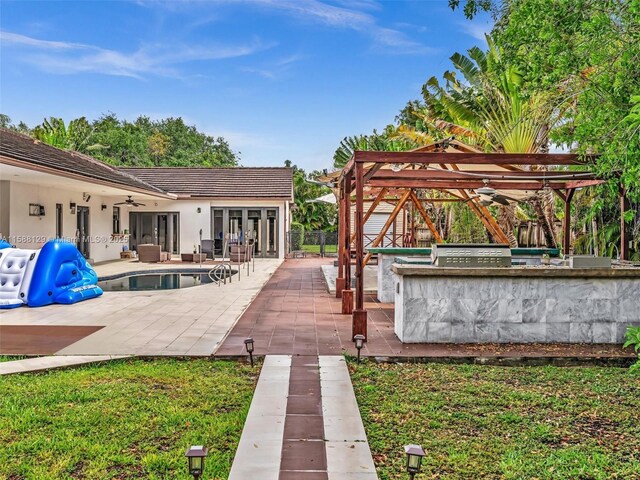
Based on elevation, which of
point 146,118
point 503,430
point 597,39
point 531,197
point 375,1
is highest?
point 146,118

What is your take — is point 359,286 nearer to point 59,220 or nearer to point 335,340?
point 335,340

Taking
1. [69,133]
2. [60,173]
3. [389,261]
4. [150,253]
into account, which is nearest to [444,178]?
[389,261]

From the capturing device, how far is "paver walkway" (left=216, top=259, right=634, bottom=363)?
6141 millimetres

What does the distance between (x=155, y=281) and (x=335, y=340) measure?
33.0 feet

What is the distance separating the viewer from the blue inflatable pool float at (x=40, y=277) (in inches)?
368

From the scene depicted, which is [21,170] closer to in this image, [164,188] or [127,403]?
[127,403]

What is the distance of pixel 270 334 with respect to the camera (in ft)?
23.5

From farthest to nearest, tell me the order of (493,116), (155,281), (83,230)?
(83,230), (155,281), (493,116)

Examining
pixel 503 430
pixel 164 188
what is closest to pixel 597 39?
pixel 503 430

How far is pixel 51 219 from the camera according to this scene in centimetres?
1588

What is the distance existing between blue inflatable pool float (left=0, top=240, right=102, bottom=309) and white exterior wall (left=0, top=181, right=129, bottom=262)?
13.4ft

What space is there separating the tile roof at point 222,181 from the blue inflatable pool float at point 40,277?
13.4 m

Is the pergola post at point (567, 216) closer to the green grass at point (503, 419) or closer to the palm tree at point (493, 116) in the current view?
the palm tree at point (493, 116)

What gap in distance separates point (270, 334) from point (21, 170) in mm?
7850
